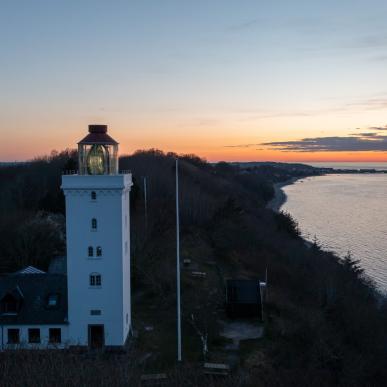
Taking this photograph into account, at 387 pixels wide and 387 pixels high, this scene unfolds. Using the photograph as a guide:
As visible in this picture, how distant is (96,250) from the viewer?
66.3ft

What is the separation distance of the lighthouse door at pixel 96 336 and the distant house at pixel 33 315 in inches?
42.1

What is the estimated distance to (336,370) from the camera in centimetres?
2128

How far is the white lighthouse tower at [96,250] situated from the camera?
19.9m

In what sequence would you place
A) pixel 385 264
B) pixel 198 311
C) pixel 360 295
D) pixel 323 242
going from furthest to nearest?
pixel 323 242, pixel 385 264, pixel 360 295, pixel 198 311

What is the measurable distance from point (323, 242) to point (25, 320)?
42.6 metres

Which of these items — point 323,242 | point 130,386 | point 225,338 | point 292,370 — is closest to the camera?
point 130,386

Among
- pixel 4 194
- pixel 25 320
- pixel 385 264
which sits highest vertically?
pixel 4 194

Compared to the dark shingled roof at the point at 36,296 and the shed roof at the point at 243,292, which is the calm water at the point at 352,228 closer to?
the shed roof at the point at 243,292

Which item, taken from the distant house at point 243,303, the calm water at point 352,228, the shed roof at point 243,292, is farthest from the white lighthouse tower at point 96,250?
the calm water at point 352,228

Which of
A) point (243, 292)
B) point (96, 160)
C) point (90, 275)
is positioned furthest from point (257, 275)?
point (96, 160)

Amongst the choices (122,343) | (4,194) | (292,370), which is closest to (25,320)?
(122,343)

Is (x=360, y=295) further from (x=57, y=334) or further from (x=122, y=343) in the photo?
(x=57, y=334)

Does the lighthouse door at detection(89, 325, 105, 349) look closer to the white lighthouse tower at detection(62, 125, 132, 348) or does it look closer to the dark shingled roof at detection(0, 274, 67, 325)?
the white lighthouse tower at detection(62, 125, 132, 348)

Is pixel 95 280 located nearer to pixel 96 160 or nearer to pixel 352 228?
pixel 96 160
